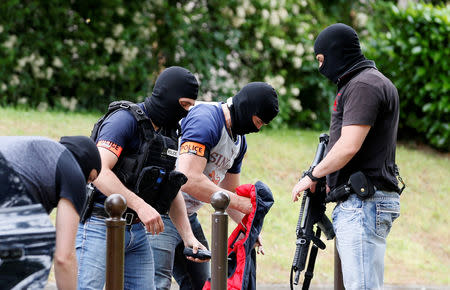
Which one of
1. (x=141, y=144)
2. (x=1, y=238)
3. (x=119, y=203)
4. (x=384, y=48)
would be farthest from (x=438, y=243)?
(x=1, y=238)

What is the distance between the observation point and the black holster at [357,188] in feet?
13.5

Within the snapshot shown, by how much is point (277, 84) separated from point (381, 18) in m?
2.68

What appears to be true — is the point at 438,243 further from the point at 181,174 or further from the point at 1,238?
the point at 1,238

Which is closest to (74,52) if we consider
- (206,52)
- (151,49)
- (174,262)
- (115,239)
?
(151,49)

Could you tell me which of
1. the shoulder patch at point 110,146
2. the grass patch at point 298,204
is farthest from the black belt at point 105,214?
the grass patch at point 298,204

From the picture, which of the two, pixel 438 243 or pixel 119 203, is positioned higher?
pixel 119 203

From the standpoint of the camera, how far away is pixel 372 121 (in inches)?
160

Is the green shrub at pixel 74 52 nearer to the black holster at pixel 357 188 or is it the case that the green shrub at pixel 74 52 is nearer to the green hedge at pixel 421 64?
the green hedge at pixel 421 64

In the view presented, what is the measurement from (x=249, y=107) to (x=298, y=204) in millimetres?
4366

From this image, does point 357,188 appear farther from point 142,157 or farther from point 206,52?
point 206,52

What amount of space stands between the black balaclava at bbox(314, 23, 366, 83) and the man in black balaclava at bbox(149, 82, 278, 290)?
384 millimetres

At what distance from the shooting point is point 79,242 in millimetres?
3869

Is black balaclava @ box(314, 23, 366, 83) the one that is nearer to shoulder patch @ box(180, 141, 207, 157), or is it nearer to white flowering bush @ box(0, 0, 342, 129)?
shoulder patch @ box(180, 141, 207, 157)

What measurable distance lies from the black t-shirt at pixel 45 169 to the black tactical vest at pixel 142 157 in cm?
98
